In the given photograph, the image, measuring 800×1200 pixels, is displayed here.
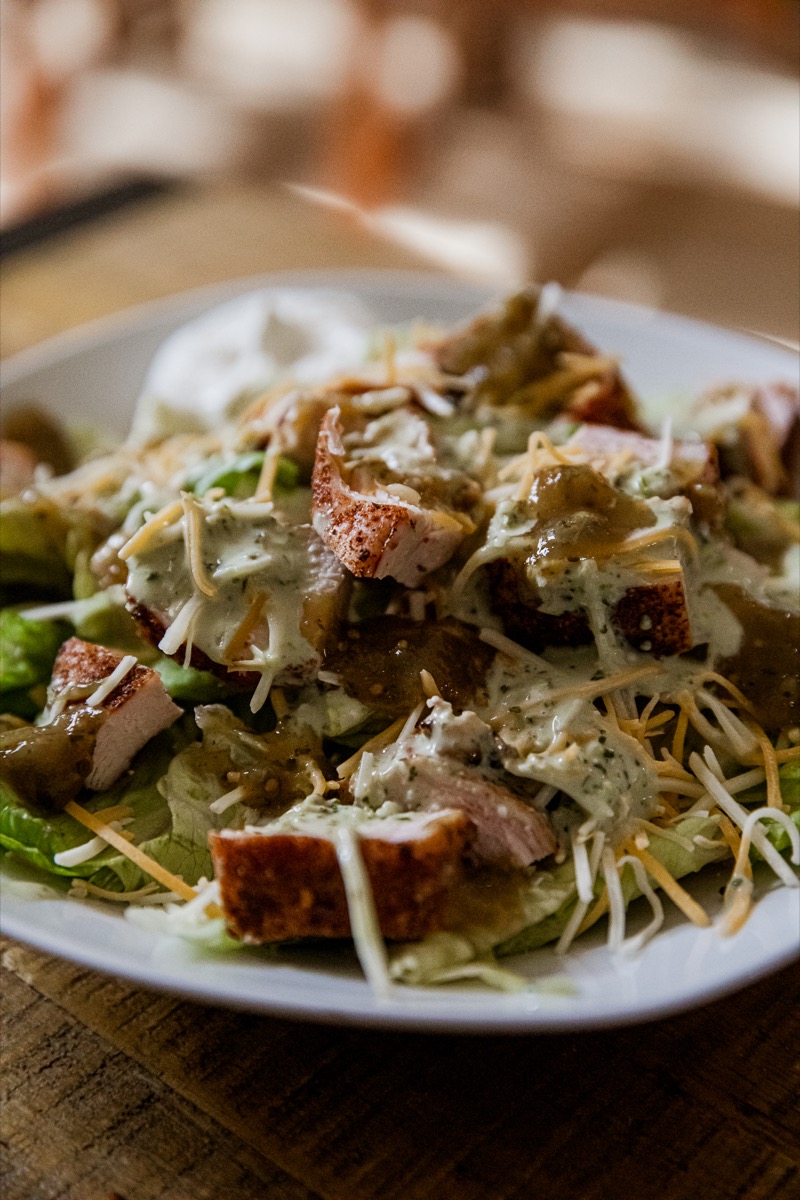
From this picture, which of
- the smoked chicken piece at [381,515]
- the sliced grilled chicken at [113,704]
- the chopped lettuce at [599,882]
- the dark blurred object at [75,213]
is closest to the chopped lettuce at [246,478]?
the smoked chicken piece at [381,515]

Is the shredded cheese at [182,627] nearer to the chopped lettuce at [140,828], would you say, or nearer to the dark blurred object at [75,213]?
the chopped lettuce at [140,828]

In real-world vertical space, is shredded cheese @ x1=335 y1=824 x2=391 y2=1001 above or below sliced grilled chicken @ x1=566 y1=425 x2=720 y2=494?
below

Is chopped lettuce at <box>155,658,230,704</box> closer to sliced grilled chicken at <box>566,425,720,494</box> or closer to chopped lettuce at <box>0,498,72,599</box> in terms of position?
chopped lettuce at <box>0,498,72,599</box>

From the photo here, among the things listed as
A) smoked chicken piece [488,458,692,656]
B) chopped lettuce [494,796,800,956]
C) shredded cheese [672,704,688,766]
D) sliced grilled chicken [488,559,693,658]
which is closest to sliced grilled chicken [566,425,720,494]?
smoked chicken piece [488,458,692,656]

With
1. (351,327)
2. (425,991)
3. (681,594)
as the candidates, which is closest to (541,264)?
(351,327)

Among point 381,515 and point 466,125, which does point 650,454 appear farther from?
point 466,125

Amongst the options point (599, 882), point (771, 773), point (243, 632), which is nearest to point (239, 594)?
point (243, 632)
